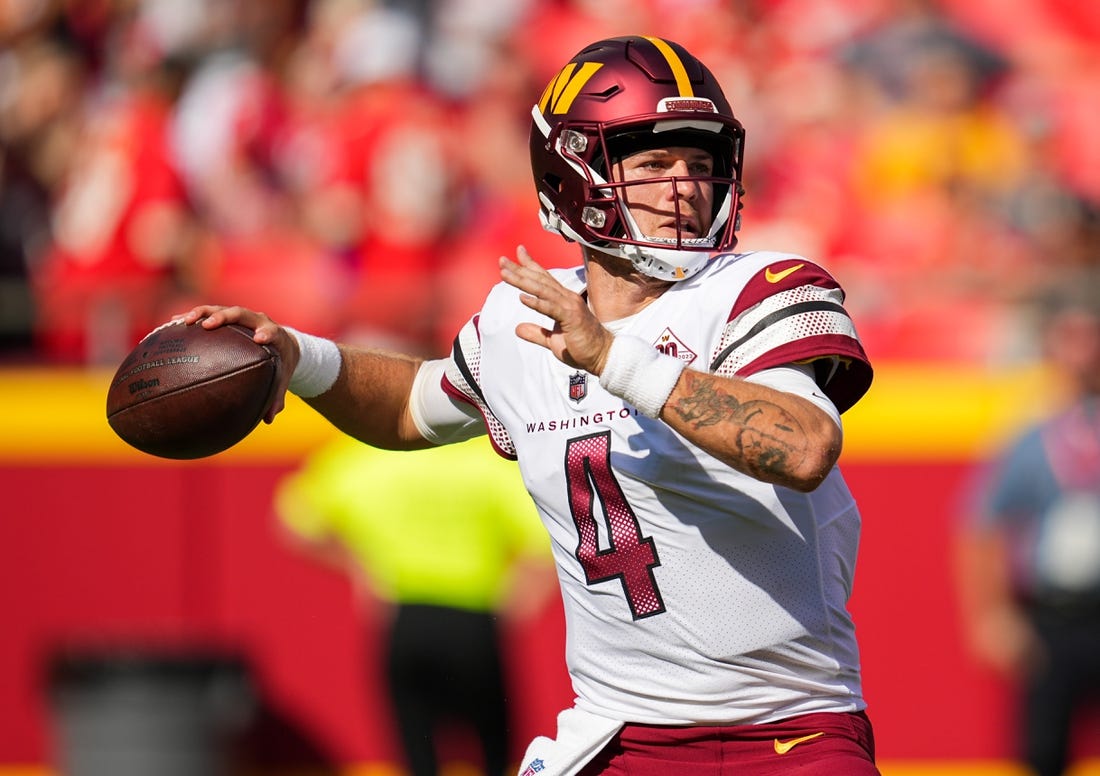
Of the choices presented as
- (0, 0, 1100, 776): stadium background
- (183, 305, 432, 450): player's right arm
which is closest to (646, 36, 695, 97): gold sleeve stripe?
(183, 305, 432, 450): player's right arm

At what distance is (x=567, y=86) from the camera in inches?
137

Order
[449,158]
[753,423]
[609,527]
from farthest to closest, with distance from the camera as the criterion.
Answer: [449,158]
[609,527]
[753,423]

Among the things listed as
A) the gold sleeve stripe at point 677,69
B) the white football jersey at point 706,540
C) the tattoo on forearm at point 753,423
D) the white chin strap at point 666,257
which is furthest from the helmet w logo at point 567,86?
the tattoo on forearm at point 753,423

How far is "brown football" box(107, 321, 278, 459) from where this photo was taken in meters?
3.45

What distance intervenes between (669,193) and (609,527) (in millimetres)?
654

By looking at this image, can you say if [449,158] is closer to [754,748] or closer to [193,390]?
[193,390]

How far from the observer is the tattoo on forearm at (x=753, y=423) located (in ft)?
9.37

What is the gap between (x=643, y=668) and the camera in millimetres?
3281

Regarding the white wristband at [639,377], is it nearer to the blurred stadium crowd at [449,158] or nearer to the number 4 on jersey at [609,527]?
the number 4 on jersey at [609,527]

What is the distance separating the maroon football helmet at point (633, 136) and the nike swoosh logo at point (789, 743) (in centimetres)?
90

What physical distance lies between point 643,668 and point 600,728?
15 centimetres

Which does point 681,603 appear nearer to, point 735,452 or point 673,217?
point 735,452

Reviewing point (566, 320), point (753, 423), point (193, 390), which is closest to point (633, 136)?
point (566, 320)

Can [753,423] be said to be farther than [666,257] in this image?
No
